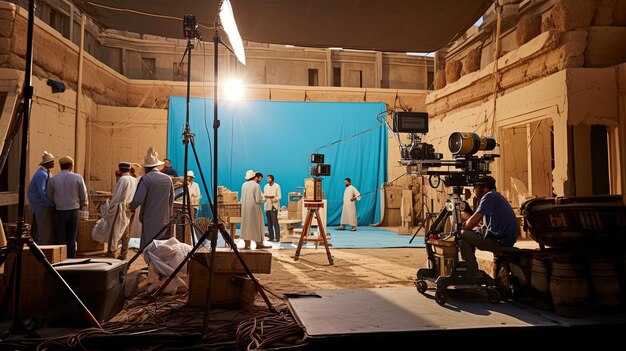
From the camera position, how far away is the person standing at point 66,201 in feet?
16.6

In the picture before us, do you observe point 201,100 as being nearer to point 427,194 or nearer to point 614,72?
point 427,194

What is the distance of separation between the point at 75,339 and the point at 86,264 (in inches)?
28.1

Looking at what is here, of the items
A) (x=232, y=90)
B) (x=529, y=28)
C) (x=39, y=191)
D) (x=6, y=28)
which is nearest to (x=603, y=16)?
(x=529, y=28)

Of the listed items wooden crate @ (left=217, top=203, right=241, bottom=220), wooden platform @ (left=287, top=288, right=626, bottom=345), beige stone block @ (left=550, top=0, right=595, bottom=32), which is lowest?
wooden platform @ (left=287, top=288, right=626, bottom=345)

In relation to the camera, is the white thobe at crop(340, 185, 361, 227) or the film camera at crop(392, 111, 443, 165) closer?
the film camera at crop(392, 111, 443, 165)

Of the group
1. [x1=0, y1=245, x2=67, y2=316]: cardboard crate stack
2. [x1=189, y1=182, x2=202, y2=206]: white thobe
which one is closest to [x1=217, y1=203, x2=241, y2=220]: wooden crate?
[x1=189, y1=182, x2=202, y2=206]: white thobe

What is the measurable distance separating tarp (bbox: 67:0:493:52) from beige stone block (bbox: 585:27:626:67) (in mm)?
2976

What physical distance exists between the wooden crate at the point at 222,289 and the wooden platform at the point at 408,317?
1.20 feet

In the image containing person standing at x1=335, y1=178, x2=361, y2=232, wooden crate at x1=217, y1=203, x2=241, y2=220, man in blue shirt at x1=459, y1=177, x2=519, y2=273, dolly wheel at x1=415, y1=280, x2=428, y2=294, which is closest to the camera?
man in blue shirt at x1=459, y1=177, x2=519, y2=273

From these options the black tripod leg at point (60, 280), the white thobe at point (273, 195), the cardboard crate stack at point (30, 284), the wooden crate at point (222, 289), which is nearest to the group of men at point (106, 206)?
the wooden crate at point (222, 289)

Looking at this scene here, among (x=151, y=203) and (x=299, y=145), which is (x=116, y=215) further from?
(x=299, y=145)

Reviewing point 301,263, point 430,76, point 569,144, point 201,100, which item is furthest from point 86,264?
point 430,76

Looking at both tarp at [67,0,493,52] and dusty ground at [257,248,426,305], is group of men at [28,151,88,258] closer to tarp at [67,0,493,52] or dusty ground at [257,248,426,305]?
tarp at [67,0,493,52]

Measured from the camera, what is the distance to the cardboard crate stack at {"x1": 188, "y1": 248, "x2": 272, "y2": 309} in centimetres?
336
